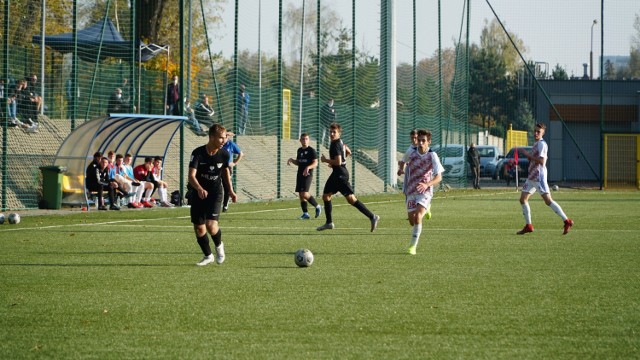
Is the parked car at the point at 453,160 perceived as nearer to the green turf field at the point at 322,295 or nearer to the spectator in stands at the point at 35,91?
the spectator in stands at the point at 35,91

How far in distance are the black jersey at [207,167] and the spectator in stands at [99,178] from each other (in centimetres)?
1223

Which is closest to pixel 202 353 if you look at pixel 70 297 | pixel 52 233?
pixel 70 297

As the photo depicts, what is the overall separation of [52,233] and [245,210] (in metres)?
8.32

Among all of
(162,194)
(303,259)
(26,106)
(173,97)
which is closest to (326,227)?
(303,259)

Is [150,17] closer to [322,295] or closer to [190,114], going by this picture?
[190,114]

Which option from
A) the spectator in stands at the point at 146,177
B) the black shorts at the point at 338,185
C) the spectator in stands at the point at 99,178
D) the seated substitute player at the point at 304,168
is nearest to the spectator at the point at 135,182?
the spectator in stands at the point at 146,177

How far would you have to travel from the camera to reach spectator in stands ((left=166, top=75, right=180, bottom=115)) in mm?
27944

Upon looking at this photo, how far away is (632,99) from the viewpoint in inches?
2028

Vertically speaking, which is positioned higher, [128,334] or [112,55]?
[112,55]

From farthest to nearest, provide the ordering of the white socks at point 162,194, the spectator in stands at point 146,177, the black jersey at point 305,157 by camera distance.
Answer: the white socks at point 162,194, the spectator in stands at point 146,177, the black jersey at point 305,157

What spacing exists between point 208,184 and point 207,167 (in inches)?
8.6

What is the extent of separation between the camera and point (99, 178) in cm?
2364

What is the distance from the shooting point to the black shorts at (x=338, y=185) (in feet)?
61.4

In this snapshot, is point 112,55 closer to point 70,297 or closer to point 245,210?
point 245,210
